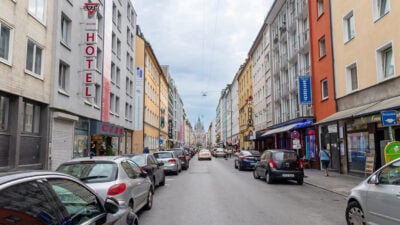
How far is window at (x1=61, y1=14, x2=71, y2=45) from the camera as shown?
19172 millimetres

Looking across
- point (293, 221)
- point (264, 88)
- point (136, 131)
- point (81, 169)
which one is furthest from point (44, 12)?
point (264, 88)

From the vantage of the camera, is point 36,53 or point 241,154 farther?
point 241,154

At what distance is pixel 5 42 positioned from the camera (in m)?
13.5

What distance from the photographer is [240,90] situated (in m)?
71.6

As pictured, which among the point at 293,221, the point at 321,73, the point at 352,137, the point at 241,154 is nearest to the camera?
the point at 293,221

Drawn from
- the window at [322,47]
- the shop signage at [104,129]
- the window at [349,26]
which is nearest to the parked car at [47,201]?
the window at [349,26]

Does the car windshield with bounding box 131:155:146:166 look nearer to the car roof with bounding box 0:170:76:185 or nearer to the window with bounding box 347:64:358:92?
the car roof with bounding box 0:170:76:185

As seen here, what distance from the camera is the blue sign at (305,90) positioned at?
2554 centimetres

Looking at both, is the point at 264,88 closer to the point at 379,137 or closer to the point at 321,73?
the point at 321,73

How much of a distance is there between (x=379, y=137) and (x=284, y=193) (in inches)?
266

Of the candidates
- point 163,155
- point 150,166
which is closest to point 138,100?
point 163,155

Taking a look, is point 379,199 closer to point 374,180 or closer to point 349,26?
point 374,180

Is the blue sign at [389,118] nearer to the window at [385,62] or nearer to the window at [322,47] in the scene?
the window at [385,62]

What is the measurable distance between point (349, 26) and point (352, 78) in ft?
9.77
